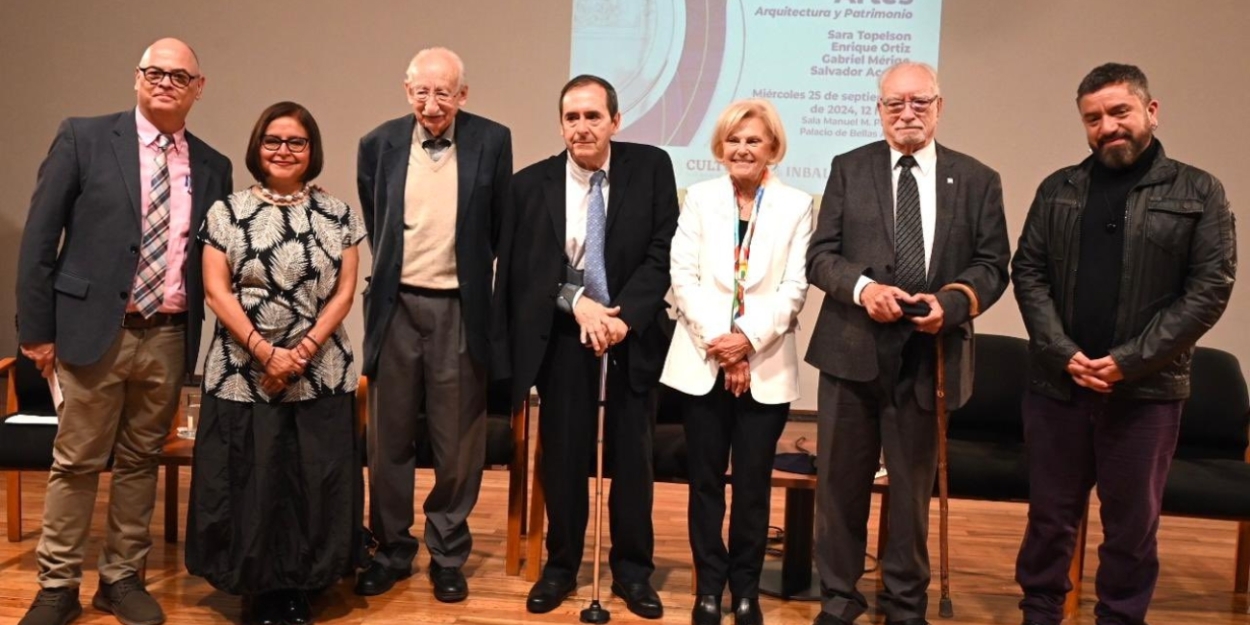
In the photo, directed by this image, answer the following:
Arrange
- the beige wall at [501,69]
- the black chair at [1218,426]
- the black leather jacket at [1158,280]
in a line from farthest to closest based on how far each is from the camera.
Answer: the beige wall at [501,69] < the black chair at [1218,426] < the black leather jacket at [1158,280]

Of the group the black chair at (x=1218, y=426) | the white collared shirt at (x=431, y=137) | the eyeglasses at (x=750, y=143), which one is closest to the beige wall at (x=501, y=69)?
the black chair at (x=1218, y=426)

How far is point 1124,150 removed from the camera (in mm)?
3012

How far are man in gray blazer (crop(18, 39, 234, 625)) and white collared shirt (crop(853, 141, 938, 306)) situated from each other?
2001 mm

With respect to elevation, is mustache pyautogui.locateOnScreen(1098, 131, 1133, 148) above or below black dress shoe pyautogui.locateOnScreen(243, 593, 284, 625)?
above

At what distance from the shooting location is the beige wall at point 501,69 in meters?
6.19

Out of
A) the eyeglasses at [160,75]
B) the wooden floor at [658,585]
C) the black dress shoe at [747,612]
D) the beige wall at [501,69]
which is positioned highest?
the beige wall at [501,69]

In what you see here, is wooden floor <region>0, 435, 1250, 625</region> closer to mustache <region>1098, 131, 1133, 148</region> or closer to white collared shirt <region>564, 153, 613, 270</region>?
white collared shirt <region>564, 153, 613, 270</region>

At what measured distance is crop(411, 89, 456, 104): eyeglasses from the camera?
3.35 m

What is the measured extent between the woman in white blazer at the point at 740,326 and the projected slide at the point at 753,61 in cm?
296

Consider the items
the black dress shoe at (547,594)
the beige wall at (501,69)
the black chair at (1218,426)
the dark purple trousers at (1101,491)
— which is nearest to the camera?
the dark purple trousers at (1101,491)

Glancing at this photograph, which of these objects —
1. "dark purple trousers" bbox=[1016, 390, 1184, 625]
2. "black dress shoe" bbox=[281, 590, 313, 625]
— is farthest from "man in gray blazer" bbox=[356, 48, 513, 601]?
"dark purple trousers" bbox=[1016, 390, 1184, 625]

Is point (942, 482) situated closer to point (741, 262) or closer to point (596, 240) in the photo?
point (741, 262)

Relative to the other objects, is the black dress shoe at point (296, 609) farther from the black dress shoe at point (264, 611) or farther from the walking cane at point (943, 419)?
the walking cane at point (943, 419)

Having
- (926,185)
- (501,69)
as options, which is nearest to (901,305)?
(926,185)
